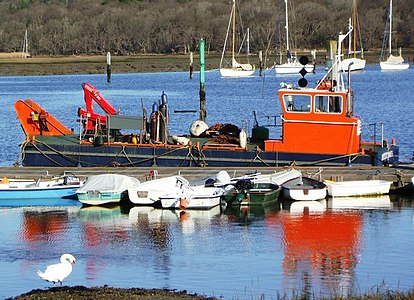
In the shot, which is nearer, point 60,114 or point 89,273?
point 89,273

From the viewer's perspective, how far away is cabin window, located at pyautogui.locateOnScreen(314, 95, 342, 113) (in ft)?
122

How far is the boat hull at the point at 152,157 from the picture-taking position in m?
37.3

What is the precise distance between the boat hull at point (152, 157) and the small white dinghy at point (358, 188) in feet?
5.41

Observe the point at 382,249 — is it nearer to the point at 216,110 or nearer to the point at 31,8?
the point at 216,110

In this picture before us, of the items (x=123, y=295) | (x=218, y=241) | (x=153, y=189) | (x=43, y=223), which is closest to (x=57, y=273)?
(x=123, y=295)

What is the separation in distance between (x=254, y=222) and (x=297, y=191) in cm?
286

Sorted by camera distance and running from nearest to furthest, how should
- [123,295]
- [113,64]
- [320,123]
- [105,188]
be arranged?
1. [123,295]
2. [105,188]
3. [320,123]
4. [113,64]

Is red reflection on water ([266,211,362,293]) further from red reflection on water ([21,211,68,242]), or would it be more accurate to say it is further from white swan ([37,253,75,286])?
red reflection on water ([21,211,68,242])

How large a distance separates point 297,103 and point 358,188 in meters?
3.65

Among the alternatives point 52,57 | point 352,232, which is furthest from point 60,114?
point 52,57

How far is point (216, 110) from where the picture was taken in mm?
72250

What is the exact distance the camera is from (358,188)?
3556 centimetres

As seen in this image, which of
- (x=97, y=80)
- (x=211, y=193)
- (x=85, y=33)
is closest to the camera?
(x=211, y=193)

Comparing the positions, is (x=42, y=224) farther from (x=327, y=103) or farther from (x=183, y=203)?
(x=327, y=103)
